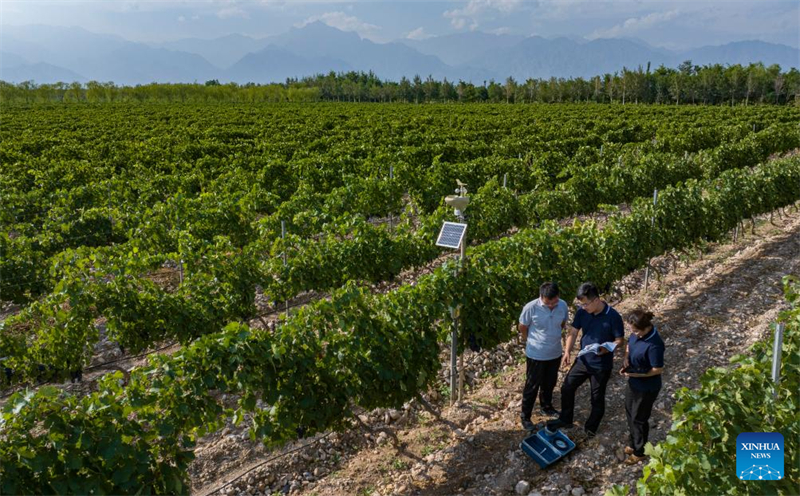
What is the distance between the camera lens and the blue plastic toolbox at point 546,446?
5434mm

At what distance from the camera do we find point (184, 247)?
28.3 ft

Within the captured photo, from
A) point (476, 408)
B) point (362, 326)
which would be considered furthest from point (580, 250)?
point (362, 326)

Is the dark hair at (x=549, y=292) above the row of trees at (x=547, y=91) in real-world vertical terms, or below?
below

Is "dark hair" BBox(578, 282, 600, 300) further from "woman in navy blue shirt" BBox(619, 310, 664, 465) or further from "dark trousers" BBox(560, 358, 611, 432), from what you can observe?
"dark trousers" BBox(560, 358, 611, 432)

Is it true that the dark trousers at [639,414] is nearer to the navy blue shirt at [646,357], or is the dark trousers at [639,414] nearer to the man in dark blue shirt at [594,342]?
the navy blue shirt at [646,357]

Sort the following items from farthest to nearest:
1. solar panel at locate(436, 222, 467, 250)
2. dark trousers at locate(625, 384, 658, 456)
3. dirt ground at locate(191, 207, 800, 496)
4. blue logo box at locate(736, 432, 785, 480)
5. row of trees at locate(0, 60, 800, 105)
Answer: row of trees at locate(0, 60, 800, 105), solar panel at locate(436, 222, 467, 250), dirt ground at locate(191, 207, 800, 496), dark trousers at locate(625, 384, 658, 456), blue logo box at locate(736, 432, 785, 480)

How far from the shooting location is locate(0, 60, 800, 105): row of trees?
77938 mm

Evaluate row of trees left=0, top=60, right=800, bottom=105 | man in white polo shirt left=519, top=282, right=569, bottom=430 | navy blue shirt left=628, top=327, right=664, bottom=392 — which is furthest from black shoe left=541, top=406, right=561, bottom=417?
row of trees left=0, top=60, right=800, bottom=105

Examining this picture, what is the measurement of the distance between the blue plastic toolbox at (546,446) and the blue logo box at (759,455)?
1856 mm

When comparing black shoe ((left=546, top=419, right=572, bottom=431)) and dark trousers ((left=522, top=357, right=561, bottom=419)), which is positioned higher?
dark trousers ((left=522, top=357, right=561, bottom=419))

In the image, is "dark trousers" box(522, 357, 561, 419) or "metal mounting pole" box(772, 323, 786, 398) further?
"dark trousers" box(522, 357, 561, 419)

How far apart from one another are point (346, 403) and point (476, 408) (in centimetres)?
197

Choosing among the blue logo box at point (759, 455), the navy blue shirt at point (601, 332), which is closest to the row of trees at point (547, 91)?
the navy blue shirt at point (601, 332)

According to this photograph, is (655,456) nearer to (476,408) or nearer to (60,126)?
(476,408)
